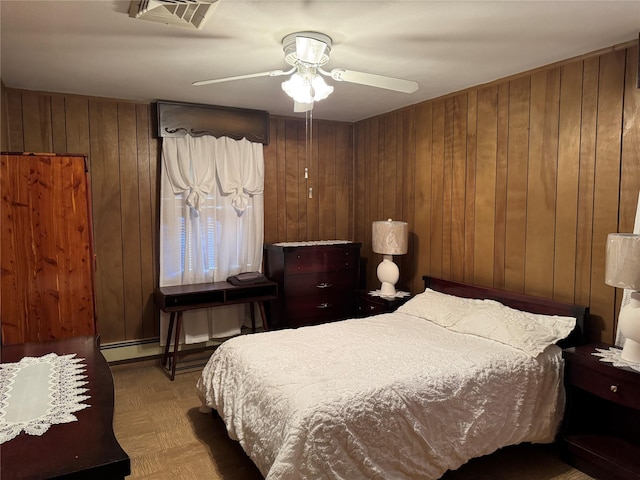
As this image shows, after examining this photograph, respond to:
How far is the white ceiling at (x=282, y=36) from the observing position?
2070 mm

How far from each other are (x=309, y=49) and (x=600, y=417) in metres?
2.74

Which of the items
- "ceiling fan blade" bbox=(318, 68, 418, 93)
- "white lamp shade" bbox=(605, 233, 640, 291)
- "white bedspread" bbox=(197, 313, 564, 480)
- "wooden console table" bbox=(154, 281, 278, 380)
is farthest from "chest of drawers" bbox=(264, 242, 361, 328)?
"white lamp shade" bbox=(605, 233, 640, 291)

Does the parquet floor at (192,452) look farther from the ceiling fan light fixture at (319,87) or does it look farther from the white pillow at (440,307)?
the ceiling fan light fixture at (319,87)

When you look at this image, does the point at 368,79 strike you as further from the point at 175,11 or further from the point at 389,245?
the point at 389,245

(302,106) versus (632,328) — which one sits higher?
(302,106)

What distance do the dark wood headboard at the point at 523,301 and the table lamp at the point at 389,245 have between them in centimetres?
31

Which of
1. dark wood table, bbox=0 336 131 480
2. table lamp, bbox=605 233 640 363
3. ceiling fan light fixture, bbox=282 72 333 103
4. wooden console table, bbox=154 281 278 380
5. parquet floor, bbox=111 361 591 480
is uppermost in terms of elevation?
ceiling fan light fixture, bbox=282 72 333 103

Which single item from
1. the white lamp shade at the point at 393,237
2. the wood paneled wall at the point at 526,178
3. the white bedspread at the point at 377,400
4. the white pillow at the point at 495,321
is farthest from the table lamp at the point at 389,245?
the white bedspread at the point at 377,400

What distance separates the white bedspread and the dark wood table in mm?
738

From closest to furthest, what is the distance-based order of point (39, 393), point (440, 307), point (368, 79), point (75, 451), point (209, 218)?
point (75, 451) < point (39, 393) < point (368, 79) < point (440, 307) < point (209, 218)

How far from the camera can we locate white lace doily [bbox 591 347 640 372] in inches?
86.3

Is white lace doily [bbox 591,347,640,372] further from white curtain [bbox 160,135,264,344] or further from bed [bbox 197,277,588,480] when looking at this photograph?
white curtain [bbox 160,135,264,344]

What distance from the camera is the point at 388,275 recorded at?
3975 millimetres

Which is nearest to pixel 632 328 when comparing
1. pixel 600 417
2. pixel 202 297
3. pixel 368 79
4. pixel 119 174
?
pixel 600 417
